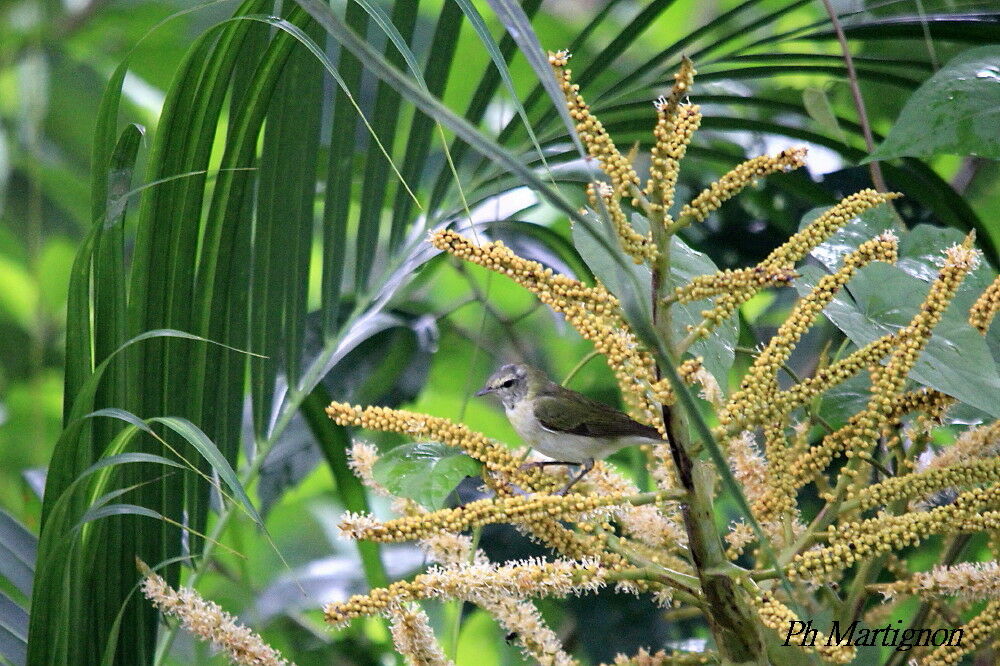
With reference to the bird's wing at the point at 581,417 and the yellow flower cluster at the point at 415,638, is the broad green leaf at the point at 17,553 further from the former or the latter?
the bird's wing at the point at 581,417

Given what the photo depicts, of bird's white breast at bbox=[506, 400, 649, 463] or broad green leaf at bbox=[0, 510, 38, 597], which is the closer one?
broad green leaf at bbox=[0, 510, 38, 597]

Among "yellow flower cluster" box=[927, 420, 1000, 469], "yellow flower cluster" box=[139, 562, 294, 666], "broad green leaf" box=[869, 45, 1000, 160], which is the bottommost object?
"yellow flower cluster" box=[139, 562, 294, 666]

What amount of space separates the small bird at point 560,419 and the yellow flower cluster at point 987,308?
43 cm

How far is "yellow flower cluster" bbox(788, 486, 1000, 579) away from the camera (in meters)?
0.78

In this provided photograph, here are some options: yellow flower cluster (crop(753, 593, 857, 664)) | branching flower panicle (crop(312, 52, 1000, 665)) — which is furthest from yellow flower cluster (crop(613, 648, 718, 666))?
yellow flower cluster (crop(753, 593, 857, 664))

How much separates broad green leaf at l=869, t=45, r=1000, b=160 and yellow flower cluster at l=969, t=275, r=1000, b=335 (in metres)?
0.14

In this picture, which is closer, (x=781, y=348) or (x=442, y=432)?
(x=781, y=348)

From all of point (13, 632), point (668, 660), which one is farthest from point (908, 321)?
point (13, 632)

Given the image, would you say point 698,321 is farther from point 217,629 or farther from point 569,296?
point 217,629

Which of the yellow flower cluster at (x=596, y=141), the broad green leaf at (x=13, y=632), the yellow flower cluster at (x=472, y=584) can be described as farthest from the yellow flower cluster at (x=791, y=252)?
the broad green leaf at (x=13, y=632)

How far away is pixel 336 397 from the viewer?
1.68 metres

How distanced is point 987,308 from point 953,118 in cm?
21

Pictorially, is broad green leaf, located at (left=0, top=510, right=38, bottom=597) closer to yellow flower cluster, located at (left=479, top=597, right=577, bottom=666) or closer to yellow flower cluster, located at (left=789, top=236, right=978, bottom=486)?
yellow flower cluster, located at (left=479, top=597, right=577, bottom=666)

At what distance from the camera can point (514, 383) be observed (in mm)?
1630
